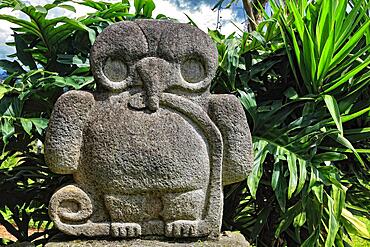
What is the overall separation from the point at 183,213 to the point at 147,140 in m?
0.39

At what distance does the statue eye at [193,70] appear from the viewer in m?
2.52

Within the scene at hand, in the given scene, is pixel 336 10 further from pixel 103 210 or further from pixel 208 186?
pixel 103 210

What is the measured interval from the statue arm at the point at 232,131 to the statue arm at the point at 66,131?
610 mm

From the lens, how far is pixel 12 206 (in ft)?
12.3

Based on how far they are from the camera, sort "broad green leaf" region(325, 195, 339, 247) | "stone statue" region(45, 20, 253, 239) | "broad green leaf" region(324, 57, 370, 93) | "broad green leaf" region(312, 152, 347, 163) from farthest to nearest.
Answer: "broad green leaf" region(324, 57, 370, 93), "broad green leaf" region(312, 152, 347, 163), "broad green leaf" region(325, 195, 339, 247), "stone statue" region(45, 20, 253, 239)

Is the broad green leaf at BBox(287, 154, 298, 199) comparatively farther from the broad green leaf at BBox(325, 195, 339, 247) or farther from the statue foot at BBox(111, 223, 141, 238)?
the statue foot at BBox(111, 223, 141, 238)

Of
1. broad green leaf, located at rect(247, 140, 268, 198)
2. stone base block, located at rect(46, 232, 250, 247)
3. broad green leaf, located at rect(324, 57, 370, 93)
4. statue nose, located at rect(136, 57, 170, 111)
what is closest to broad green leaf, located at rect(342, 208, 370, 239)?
broad green leaf, located at rect(247, 140, 268, 198)

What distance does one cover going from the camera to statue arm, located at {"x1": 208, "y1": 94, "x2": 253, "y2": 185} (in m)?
2.52

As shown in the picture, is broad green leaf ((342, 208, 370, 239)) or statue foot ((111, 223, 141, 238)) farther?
broad green leaf ((342, 208, 370, 239))

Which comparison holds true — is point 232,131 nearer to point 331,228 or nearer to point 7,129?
point 331,228

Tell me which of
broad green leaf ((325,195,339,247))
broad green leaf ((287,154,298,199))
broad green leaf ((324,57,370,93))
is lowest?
broad green leaf ((325,195,339,247))

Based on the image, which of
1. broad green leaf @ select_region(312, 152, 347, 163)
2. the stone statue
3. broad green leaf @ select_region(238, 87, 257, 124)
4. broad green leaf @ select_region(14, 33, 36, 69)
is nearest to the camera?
the stone statue

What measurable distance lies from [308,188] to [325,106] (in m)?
0.58

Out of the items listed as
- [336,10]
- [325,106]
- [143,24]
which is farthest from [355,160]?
[143,24]
